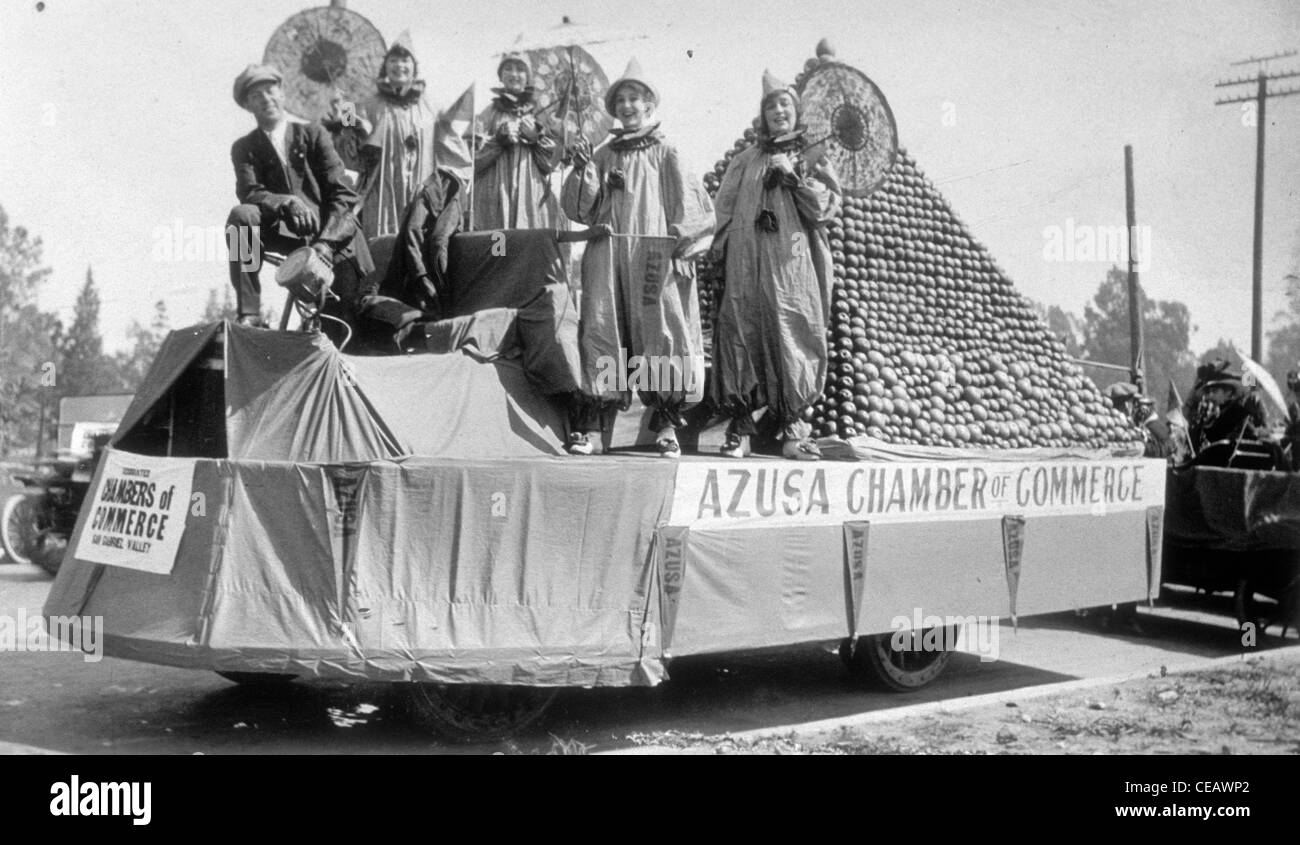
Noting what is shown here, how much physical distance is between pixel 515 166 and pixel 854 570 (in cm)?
417

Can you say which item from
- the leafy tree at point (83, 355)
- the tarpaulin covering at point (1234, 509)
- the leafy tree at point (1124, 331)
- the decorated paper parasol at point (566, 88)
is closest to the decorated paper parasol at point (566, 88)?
the decorated paper parasol at point (566, 88)

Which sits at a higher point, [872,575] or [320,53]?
[320,53]

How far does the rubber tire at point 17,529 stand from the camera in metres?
14.5

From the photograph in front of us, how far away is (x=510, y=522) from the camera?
557 cm

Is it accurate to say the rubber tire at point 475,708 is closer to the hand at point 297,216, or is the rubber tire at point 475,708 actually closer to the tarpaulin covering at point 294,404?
the tarpaulin covering at point 294,404

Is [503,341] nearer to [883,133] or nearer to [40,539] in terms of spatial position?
[883,133]

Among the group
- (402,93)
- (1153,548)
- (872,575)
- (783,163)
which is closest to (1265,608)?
(1153,548)

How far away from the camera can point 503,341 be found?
662cm

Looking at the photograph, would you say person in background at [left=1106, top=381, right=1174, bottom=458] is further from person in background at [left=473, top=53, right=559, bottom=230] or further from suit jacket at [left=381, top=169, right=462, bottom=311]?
suit jacket at [left=381, top=169, right=462, bottom=311]

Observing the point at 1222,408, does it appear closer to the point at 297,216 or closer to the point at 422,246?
the point at 422,246

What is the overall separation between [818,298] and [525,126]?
294cm
